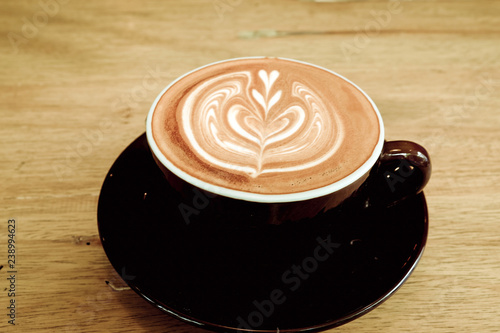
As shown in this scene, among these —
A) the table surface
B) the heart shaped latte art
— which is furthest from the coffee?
the table surface

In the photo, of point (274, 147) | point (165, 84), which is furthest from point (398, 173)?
point (165, 84)

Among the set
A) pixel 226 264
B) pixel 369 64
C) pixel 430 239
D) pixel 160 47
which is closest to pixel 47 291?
pixel 226 264

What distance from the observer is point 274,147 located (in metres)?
0.52

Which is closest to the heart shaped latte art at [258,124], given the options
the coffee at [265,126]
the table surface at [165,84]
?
the coffee at [265,126]

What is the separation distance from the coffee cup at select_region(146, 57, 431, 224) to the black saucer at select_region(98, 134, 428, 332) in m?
0.03

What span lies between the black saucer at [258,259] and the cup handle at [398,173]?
3cm

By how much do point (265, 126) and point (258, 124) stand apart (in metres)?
0.01

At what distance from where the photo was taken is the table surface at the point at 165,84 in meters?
0.52

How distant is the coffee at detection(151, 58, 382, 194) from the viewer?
0.47 meters

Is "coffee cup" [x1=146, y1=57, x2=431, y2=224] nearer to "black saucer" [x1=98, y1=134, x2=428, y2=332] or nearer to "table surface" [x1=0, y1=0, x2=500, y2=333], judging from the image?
"black saucer" [x1=98, y1=134, x2=428, y2=332]

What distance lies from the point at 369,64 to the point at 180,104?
567mm

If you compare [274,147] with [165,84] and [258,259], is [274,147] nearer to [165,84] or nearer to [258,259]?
[258,259]

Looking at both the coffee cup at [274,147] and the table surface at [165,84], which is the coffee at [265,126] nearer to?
the coffee cup at [274,147]

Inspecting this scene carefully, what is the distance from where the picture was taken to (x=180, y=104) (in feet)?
1.86
